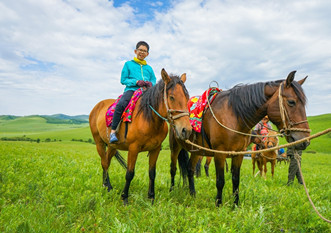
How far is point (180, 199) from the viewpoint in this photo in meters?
4.51

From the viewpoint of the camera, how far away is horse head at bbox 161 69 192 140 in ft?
10.9

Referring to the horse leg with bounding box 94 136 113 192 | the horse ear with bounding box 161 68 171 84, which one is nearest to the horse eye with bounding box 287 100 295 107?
the horse ear with bounding box 161 68 171 84

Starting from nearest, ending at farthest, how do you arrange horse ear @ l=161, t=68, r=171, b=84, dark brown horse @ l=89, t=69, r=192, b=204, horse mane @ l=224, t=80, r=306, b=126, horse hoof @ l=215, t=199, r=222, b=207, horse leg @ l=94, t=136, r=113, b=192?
dark brown horse @ l=89, t=69, r=192, b=204, horse ear @ l=161, t=68, r=171, b=84, horse mane @ l=224, t=80, r=306, b=126, horse hoof @ l=215, t=199, r=222, b=207, horse leg @ l=94, t=136, r=113, b=192

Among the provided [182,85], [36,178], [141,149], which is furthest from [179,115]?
[36,178]

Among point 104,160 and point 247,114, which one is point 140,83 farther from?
point 104,160

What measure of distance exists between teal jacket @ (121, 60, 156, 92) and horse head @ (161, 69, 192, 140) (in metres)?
1.12

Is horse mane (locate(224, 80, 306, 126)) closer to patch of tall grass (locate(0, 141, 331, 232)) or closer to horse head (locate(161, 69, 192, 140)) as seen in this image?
horse head (locate(161, 69, 192, 140))

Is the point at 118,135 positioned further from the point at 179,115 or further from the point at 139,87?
the point at 179,115

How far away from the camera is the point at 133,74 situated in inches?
182

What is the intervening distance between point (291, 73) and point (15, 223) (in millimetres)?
4697

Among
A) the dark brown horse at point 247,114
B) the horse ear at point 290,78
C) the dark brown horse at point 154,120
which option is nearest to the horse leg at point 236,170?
the dark brown horse at point 247,114

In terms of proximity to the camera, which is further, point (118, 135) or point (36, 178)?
point (36, 178)

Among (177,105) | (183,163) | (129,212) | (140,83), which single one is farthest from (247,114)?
(129,212)

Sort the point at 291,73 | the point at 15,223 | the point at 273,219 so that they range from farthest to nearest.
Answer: the point at 273,219 → the point at 291,73 → the point at 15,223
